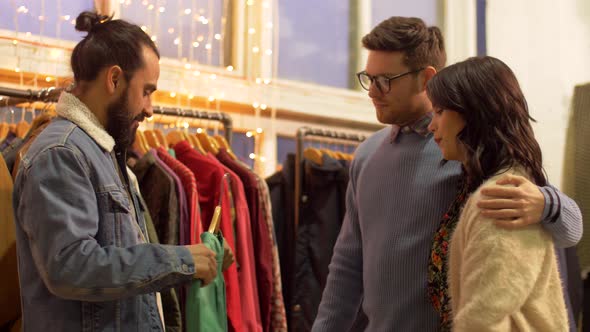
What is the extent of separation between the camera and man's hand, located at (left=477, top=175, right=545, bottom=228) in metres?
1.47

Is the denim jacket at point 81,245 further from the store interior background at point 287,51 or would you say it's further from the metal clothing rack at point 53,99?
the store interior background at point 287,51

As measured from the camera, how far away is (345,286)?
2145 millimetres

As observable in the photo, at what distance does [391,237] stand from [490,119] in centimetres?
46

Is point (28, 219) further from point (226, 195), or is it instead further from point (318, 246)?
point (318, 246)

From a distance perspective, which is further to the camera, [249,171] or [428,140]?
[249,171]

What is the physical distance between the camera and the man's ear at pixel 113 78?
69.4 inches

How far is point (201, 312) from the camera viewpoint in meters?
2.00

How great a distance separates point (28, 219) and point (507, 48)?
3172 mm

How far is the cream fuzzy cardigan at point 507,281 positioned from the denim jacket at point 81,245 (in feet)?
2.00

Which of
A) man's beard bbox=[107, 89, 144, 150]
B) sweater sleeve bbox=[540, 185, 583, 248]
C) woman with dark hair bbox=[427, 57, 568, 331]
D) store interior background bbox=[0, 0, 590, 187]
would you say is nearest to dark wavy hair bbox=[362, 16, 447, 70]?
woman with dark hair bbox=[427, 57, 568, 331]

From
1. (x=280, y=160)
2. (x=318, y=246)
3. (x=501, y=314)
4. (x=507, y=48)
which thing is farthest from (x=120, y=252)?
(x=507, y=48)

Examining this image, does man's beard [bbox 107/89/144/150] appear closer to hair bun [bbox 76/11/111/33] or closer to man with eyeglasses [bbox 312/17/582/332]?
hair bun [bbox 76/11/111/33]

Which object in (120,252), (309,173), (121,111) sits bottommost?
(309,173)

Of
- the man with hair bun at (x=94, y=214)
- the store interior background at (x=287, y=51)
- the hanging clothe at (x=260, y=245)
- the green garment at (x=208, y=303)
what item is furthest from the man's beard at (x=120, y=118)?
the store interior background at (x=287, y=51)
